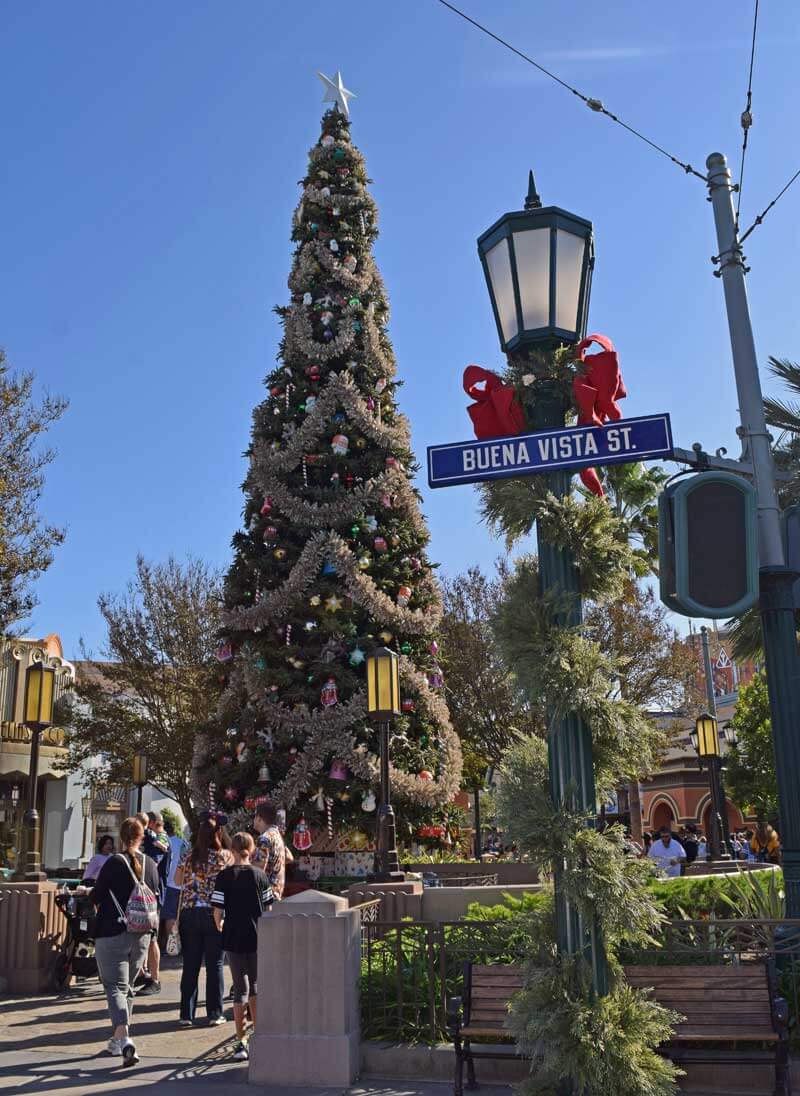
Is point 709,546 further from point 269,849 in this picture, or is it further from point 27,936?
point 27,936

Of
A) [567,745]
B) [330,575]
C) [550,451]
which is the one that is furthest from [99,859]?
[550,451]

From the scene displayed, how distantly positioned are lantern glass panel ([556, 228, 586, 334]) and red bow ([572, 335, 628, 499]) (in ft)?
0.57

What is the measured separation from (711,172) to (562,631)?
395 centimetres

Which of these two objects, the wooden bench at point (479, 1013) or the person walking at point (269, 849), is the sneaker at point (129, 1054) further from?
the wooden bench at point (479, 1013)

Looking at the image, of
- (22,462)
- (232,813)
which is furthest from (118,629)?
(232,813)

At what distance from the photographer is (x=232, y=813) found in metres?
17.0

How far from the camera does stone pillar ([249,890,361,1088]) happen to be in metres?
6.97

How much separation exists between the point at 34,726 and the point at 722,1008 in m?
8.95

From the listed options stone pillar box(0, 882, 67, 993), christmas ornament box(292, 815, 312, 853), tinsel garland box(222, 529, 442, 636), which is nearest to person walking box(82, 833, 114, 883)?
stone pillar box(0, 882, 67, 993)

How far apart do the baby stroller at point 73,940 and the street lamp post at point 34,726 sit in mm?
566

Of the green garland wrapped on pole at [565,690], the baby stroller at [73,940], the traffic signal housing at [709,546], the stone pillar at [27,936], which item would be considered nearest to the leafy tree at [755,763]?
the baby stroller at [73,940]

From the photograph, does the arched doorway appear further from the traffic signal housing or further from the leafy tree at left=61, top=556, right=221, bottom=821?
the traffic signal housing

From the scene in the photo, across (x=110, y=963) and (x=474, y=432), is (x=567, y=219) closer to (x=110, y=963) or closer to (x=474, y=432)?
(x=474, y=432)

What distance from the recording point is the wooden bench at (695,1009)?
20.2 feet
